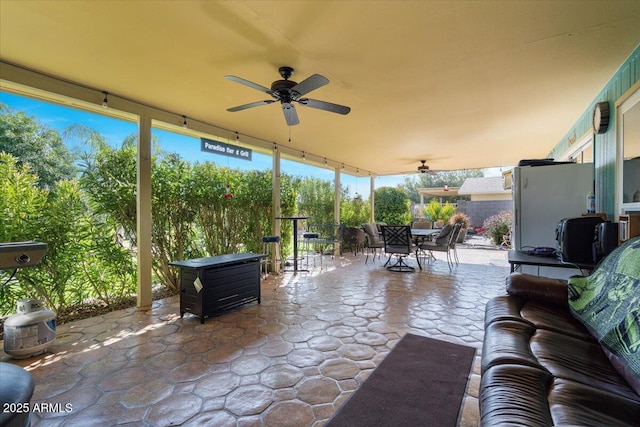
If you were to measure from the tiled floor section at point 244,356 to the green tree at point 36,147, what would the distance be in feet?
5.71

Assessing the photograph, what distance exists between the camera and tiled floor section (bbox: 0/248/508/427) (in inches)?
70.7

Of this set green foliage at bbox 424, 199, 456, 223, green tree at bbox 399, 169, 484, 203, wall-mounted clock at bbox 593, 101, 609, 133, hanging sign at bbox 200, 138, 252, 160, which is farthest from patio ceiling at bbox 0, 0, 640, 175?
green tree at bbox 399, 169, 484, 203

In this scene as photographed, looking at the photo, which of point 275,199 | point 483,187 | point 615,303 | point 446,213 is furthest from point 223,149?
point 483,187

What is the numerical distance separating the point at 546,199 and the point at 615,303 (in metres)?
2.29

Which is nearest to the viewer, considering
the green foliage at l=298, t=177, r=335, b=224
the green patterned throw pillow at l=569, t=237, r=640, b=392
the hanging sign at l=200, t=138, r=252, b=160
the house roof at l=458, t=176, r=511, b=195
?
the green patterned throw pillow at l=569, t=237, r=640, b=392

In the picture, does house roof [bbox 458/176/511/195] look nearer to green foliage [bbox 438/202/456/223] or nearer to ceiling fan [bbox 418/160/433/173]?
green foliage [bbox 438/202/456/223]

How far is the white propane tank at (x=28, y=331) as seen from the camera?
240 centimetres

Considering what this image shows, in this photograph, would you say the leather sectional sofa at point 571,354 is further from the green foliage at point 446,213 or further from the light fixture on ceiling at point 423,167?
the green foliage at point 446,213

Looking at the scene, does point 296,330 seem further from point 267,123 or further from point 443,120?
point 443,120

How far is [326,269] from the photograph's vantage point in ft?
20.1

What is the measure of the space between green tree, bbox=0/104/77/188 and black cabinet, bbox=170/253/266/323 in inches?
66.8

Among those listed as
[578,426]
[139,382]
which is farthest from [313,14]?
[139,382]

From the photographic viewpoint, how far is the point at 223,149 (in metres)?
4.46

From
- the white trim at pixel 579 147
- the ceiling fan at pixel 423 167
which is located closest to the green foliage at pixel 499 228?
the ceiling fan at pixel 423 167
